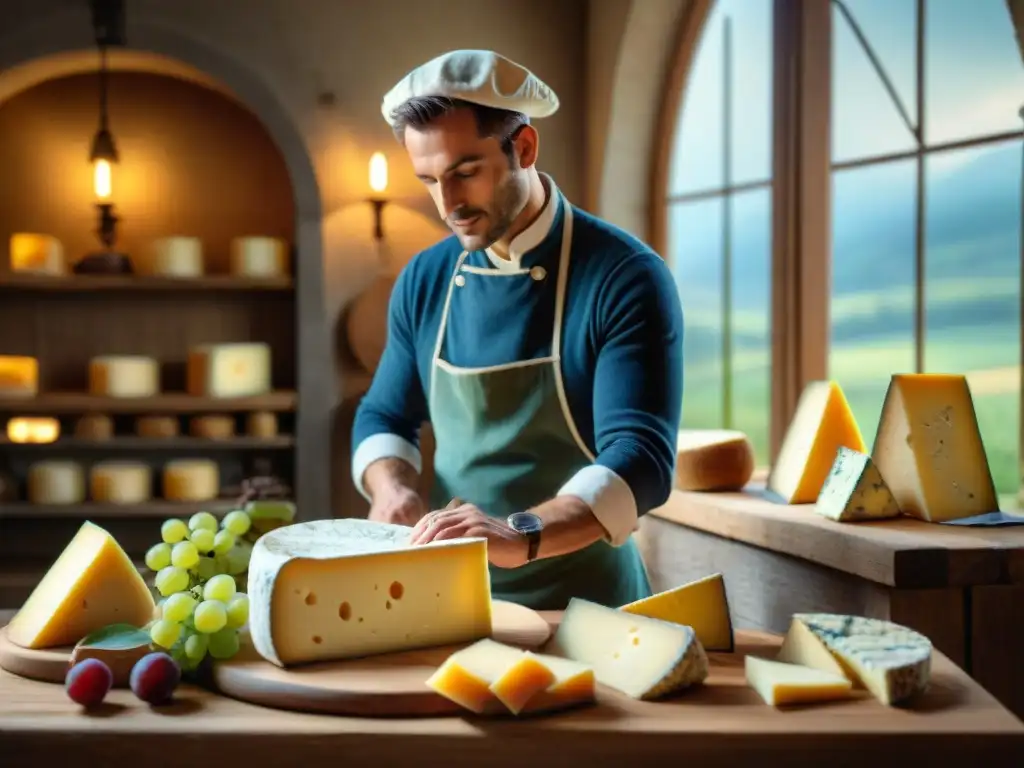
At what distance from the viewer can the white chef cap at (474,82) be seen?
5.19ft

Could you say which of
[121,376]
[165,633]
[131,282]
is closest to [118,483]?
[121,376]

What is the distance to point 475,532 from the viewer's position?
4.58 ft

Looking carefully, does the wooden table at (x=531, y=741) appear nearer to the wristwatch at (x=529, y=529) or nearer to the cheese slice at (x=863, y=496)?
the wristwatch at (x=529, y=529)

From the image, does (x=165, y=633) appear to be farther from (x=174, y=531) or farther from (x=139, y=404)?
(x=139, y=404)

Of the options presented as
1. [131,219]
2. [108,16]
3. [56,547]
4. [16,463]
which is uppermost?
[108,16]

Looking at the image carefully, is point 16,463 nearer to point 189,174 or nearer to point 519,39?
point 189,174

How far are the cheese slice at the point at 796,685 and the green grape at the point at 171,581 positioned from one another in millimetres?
730

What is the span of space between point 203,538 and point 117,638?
0.20 metres

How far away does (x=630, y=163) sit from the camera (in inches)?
150

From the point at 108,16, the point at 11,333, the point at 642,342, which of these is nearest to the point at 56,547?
the point at 11,333

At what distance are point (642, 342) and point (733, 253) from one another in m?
1.76

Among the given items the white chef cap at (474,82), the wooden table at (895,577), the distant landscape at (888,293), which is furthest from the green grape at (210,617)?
the distant landscape at (888,293)

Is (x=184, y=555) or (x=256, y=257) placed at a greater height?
(x=256, y=257)

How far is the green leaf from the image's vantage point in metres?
1.25
